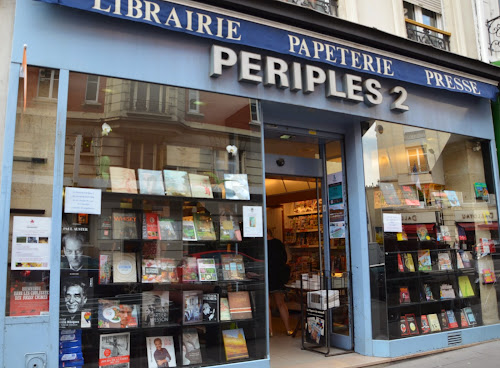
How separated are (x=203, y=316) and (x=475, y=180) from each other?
5.80m

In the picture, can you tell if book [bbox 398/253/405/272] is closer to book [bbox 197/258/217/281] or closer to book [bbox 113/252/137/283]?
book [bbox 197/258/217/281]

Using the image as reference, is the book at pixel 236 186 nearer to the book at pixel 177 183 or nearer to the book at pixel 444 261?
the book at pixel 177 183

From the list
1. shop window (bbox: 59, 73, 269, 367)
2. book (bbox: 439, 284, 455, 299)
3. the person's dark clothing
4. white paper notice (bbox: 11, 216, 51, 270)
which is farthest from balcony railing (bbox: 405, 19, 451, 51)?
white paper notice (bbox: 11, 216, 51, 270)

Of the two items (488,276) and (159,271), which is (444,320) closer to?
(488,276)

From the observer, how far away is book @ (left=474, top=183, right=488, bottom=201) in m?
7.82

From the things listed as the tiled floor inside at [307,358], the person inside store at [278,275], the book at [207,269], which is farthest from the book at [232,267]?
the person inside store at [278,275]

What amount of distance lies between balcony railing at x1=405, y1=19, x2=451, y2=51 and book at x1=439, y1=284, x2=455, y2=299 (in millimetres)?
4504

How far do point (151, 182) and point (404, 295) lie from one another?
436cm

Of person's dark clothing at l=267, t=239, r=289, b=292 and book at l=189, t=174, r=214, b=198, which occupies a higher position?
book at l=189, t=174, r=214, b=198

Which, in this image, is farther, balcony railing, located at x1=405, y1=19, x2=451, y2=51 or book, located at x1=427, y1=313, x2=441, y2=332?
balcony railing, located at x1=405, y1=19, x2=451, y2=51

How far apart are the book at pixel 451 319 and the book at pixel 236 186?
13.6ft

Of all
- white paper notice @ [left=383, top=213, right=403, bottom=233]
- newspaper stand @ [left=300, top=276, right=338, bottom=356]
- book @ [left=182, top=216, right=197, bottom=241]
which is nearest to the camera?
book @ [left=182, top=216, right=197, bottom=241]

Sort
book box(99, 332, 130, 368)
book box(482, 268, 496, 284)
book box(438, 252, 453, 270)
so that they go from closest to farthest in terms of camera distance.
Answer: book box(99, 332, 130, 368), book box(438, 252, 453, 270), book box(482, 268, 496, 284)

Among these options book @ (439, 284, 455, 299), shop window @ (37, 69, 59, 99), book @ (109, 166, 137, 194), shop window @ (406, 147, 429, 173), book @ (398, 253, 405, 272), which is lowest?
book @ (439, 284, 455, 299)
